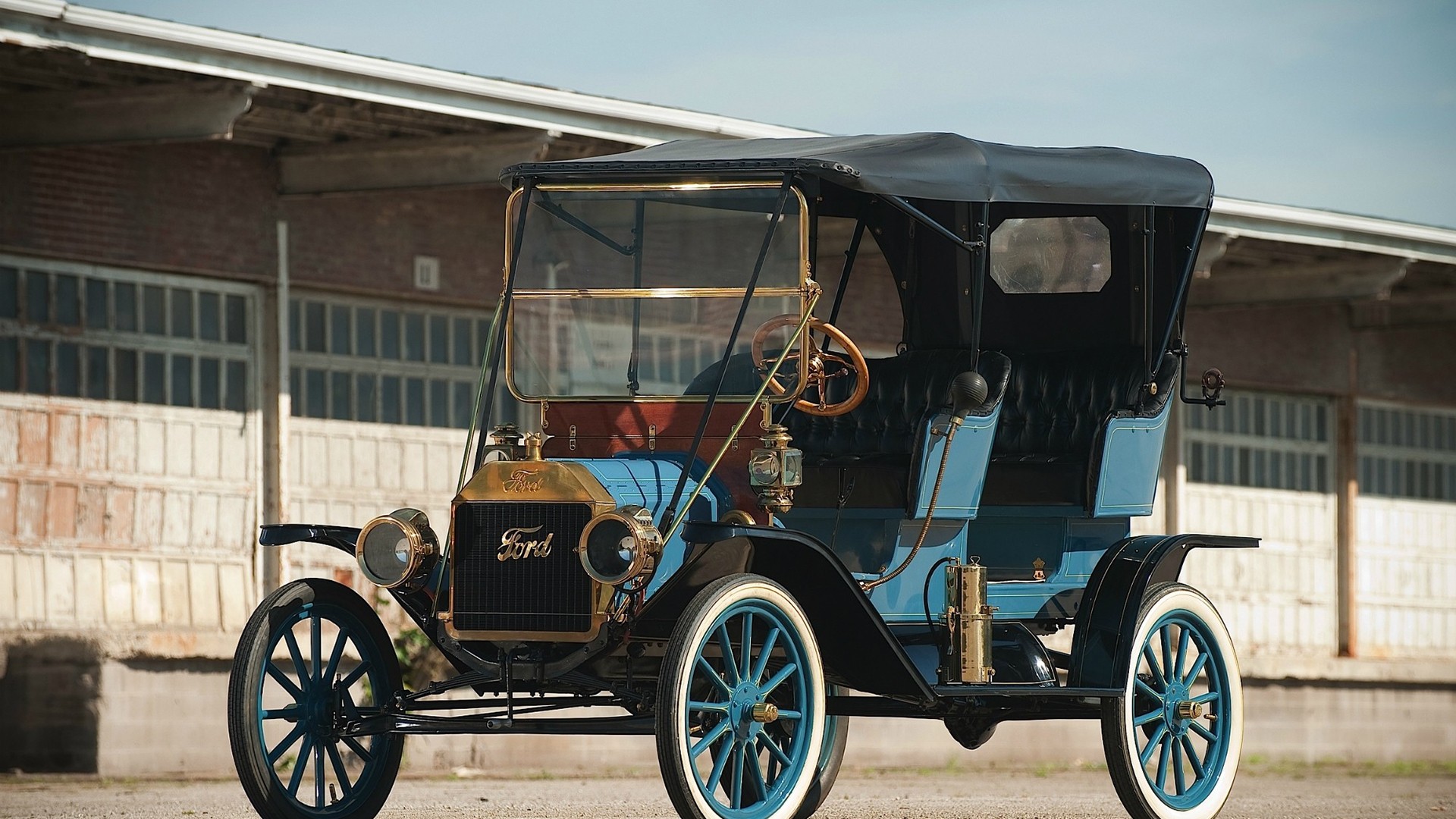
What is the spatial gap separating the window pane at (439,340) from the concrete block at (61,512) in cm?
270

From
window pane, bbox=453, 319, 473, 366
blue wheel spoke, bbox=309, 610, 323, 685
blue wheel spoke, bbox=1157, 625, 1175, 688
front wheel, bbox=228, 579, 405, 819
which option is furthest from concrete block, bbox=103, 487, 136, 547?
blue wheel spoke, bbox=1157, 625, 1175, 688

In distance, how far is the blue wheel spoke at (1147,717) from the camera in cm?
793

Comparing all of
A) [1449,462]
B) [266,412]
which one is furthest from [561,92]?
[1449,462]

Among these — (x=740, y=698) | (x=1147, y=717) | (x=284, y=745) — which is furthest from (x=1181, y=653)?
(x=284, y=745)

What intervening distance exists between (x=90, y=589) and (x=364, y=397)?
7.40 feet

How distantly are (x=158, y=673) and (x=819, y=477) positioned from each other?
5.66 meters

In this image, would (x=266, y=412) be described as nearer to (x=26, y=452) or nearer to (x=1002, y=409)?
(x=26, y=452)

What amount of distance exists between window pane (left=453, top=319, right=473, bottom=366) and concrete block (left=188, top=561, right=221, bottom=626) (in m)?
2.28

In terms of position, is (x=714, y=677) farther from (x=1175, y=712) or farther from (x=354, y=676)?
(x=1175, y=712)

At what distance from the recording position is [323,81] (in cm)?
1138

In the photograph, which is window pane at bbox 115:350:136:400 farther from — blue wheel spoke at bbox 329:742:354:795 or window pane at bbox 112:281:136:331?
blue wheel spoke at bbox 329:742:354:795

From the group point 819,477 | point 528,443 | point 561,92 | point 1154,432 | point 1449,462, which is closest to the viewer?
point 528,443

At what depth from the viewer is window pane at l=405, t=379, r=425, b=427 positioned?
1383 cm

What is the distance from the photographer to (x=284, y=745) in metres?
6.75
